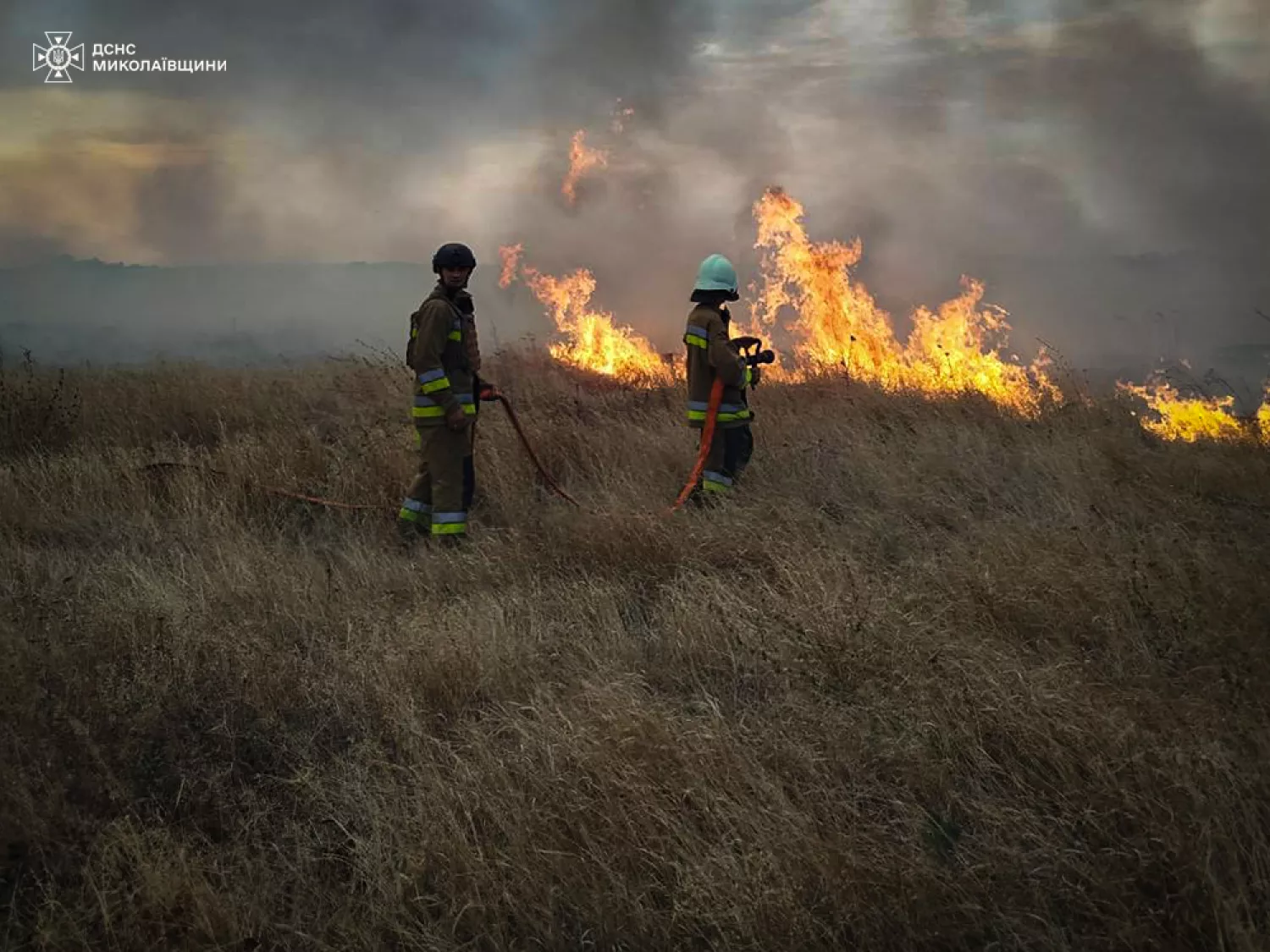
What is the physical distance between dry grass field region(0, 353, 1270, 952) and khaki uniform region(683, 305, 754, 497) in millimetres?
362

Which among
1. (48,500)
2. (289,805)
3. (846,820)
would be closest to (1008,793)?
(846,820)

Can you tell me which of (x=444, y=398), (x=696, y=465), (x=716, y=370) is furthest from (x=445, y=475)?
(x=716, y=370)

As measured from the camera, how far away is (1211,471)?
6.00 metres

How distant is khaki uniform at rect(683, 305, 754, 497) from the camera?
19.6 ft

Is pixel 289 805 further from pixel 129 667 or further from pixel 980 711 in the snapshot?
pixel 980 711

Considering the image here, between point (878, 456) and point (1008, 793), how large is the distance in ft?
14.6

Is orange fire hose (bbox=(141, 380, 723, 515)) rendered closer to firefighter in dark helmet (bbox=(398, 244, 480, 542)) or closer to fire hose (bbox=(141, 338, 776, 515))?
fire hose (bbox=(141, 338, 776, 515))

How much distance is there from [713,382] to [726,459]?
587 mm

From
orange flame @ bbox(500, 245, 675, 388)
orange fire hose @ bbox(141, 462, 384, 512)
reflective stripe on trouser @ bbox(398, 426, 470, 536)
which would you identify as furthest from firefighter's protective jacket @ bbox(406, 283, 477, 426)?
orange flame @ bbox(500, 245, 675, 388)

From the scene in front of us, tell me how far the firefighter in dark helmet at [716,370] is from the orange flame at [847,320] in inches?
152

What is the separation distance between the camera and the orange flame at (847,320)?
404 inches

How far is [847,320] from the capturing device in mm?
11750

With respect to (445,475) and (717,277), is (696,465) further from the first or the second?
(445,475)

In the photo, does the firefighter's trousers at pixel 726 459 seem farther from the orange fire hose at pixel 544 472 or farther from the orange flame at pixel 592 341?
the orange flame at pixel 592 341
